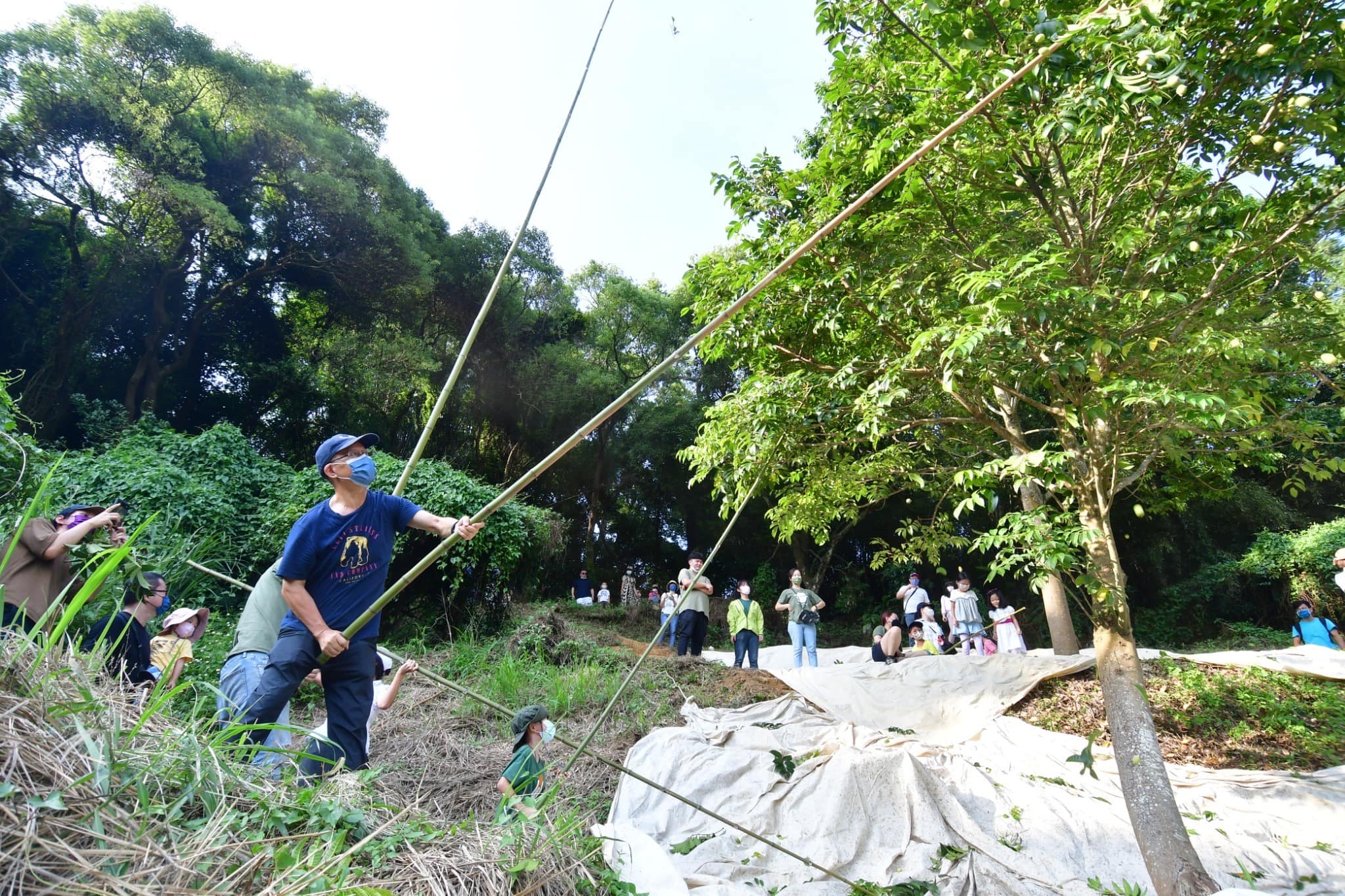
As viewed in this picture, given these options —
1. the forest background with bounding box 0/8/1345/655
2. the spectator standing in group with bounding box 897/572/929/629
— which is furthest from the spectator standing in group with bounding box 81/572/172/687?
the spectator standing in group with bounding box 897/572/929/629

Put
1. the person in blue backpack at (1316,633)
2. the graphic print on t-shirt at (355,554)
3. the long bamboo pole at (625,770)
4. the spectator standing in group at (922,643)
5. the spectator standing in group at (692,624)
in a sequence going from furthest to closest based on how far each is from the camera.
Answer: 1. the spectator standing in group at (922,643)
2. the spectator standing in group at (692,624)
3. the person in blue backpack at (1316,633)
4. the graphic print on t-shirt at (355,554)
5. the long bamboo pole at (625,770)

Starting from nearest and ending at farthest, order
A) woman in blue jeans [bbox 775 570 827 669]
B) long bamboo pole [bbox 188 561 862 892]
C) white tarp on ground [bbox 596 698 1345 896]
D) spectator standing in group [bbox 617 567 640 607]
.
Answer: long bamboo pole [bbox 188 561 862 892]
white tarp on ground [bbox 596 698 1345 896]
woman in blue jeans [bbox 775 570 827 669]
spectator standing in group [bbox 617 567 640 607]

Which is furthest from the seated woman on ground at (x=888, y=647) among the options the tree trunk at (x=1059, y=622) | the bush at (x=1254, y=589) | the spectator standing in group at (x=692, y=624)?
the bush at (x=1254, y=589)

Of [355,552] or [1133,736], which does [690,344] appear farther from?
[1133,736]

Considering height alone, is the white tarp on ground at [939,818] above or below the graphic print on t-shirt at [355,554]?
below

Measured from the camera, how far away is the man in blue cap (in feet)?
7.93

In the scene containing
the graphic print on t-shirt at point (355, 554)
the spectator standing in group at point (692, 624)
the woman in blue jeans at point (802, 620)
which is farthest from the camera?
the spectator standing in group at point (692, 624)

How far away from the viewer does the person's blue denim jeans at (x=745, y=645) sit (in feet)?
27.0

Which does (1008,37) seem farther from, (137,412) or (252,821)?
(137,412)

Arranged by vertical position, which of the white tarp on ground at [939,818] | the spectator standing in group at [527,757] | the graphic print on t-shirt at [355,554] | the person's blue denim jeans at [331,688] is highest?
the graphic print on t-shirt at [355,554]

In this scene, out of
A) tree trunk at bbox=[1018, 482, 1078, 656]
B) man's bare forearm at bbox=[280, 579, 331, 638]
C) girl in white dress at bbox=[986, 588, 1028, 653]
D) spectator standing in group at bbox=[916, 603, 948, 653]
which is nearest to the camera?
man's bare forearm at bbox=[280, 579, 331, 638]

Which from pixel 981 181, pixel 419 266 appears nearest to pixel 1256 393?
pixel 981 181

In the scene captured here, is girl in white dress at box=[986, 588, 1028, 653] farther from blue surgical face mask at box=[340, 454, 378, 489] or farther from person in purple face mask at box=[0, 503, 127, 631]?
person in purple face mask at box=[0, 503, 127, 631]

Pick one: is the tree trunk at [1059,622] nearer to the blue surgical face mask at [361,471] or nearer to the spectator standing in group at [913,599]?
the spectator standing in group at [913,599]
